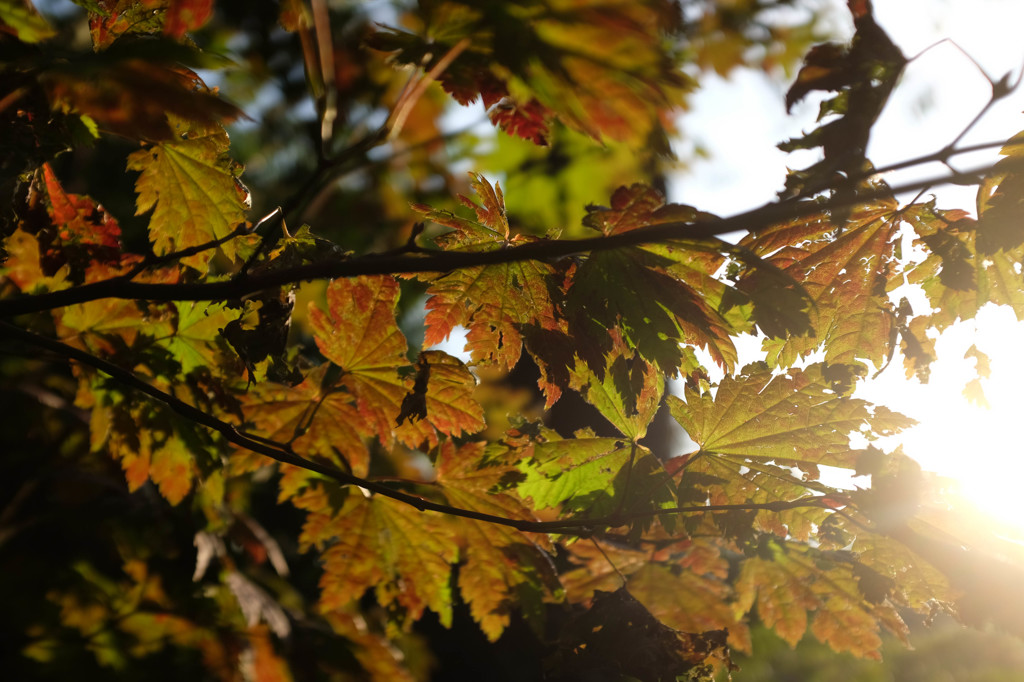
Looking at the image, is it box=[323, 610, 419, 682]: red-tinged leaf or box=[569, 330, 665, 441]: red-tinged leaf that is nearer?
box=[569, 330, 665, 441]: red-tinged leaf

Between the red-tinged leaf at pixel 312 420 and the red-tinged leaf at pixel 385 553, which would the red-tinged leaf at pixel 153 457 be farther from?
the red-tinged leaf at pixel 385 553

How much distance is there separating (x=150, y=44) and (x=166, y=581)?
2092 mm

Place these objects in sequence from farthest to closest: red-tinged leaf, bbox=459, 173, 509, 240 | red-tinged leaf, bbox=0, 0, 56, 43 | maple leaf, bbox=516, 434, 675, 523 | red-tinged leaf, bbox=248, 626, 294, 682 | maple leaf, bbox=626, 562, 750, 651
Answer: red-tinged leaf, bbox=248, 626, 294, 682
maple leaf, bbox=626, 562, 750, 651
maple leaf, bbox=516, 434, 675, 523
red-tinged leaf, bbox=459, 173, 509, 240
red-tinged leaf, bbox=0, 0, 56, 43

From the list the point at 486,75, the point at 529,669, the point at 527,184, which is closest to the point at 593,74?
the point at 486,75

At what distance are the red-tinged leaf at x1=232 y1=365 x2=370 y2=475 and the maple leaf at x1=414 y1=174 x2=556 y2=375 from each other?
36cm

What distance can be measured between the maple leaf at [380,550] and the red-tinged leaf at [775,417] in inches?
24.5

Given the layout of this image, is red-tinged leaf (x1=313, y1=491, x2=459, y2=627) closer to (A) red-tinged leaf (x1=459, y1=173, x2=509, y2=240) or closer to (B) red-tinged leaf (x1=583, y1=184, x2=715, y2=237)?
(A) red-tinged leaf (x1=459, y1=173, x2=509, y2=240)

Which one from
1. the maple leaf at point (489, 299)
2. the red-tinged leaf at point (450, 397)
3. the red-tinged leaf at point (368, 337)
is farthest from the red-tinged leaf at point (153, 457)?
the maple leaf at point (489, 299)

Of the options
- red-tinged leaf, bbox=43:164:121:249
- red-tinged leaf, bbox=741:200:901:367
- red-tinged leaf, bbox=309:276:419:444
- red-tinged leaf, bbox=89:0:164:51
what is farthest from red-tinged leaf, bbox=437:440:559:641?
red-tinged leaf, bbox=89:0:164:51

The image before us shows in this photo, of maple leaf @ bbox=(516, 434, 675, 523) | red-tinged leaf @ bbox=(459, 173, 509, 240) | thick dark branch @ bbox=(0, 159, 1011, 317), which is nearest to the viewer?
thick dark branch @ bbox=(0, 159, 1011, 317)

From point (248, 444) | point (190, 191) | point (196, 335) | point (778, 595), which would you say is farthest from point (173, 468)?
point (778, 595)

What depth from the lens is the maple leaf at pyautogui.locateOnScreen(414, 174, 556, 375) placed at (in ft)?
3.70

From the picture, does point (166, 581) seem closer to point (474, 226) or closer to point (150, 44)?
point (474, 226)

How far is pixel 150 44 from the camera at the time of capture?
0.66 m
